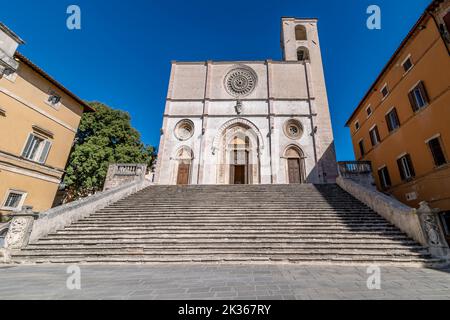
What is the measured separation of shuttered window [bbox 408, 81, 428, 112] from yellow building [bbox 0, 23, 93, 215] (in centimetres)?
2265

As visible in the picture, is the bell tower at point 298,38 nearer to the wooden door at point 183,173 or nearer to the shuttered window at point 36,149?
the wooden door at point 183,173

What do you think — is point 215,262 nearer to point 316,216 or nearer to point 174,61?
point 316,216

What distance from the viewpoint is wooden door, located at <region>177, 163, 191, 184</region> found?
57.4 feet

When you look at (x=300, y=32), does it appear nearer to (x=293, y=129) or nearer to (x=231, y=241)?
(x=293, y=129)

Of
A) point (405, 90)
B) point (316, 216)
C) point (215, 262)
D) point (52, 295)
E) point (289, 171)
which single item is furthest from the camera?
point (289, 171)

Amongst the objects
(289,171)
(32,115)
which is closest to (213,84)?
(289,171)

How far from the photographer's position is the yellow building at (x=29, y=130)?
430 inches

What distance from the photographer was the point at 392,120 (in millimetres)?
13281

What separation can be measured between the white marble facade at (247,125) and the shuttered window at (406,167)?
4682mm

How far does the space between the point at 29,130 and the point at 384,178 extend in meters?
23.8

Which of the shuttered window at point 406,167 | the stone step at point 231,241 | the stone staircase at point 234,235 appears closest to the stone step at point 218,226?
the stone staircase at point 234,235

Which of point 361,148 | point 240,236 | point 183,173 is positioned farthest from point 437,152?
point 183,173

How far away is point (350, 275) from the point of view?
421 centimetres
